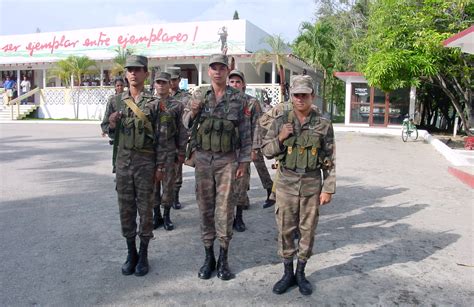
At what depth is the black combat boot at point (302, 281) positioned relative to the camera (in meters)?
3.34

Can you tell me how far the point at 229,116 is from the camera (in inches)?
142

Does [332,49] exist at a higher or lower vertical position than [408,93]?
higher

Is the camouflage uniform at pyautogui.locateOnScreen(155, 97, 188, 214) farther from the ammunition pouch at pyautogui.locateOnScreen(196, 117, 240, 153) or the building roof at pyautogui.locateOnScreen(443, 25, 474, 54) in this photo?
the building roof at pyautogui.locateOnScreen(443, 25, 474, 54)

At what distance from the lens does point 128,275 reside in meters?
3.61

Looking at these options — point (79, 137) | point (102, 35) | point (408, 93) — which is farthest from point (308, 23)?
point (79, 137)

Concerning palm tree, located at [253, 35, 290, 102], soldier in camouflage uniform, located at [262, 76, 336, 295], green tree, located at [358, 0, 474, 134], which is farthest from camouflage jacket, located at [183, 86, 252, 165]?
palm tree, located at [253, 35, 290, 102]

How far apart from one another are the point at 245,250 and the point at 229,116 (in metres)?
1.49

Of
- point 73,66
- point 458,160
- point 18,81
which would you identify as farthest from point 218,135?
point 18,81

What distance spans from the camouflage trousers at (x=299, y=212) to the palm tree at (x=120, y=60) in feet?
69.2

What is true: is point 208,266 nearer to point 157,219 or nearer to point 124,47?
point 157,219

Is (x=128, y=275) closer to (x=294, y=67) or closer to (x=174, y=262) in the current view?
(x=174, y=262)

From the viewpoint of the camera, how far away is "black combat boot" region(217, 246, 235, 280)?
11.7 feet

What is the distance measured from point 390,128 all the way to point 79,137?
15180 mm

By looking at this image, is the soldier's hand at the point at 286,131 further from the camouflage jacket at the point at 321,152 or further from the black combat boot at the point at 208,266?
the black combat boot at the point at 208,266
